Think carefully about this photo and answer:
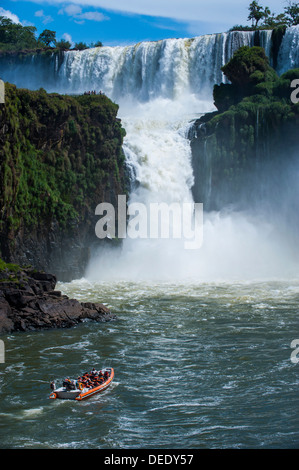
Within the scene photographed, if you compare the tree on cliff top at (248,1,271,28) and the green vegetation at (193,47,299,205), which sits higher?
the tree on cliff top at (248,1,271,28)

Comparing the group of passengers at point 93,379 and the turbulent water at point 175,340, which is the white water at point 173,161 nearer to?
the turbulent water at point 175,340

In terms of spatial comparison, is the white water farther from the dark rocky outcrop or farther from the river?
the river

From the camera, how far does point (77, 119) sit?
113ft

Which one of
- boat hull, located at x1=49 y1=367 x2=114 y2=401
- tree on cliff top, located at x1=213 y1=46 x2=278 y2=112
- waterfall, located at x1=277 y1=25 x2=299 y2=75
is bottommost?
boat hull, located at x1=49 y1=367 x2=114 y2=401

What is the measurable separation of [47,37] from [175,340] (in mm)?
70915

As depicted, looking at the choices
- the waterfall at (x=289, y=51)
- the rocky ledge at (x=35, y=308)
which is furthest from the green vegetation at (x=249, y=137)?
the rocky ledge at (x=35, y=308)

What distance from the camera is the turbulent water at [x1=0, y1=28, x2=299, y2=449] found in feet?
45.6

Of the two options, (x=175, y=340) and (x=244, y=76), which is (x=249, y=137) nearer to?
(x=244, y=76)

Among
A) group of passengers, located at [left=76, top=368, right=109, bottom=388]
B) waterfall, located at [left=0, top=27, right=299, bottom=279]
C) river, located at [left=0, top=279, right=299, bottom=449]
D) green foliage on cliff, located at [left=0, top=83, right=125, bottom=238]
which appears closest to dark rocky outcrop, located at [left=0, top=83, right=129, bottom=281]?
green foliage on cliff, located at [left=0, top=83, right=125, bottom=238]

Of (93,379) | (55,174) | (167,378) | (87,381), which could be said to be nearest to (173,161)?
(55,174)

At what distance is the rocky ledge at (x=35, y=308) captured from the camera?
22.3m

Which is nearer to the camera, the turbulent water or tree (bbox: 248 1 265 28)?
the turbulent water

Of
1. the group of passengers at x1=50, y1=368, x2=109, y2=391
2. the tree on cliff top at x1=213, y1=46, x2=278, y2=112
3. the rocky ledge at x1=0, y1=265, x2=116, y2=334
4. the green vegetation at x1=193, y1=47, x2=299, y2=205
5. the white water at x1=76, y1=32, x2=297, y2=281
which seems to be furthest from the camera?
the tree on cliff top at x1=213, y1=46, x2=278, y2=112

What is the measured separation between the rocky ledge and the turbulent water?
67 cm
